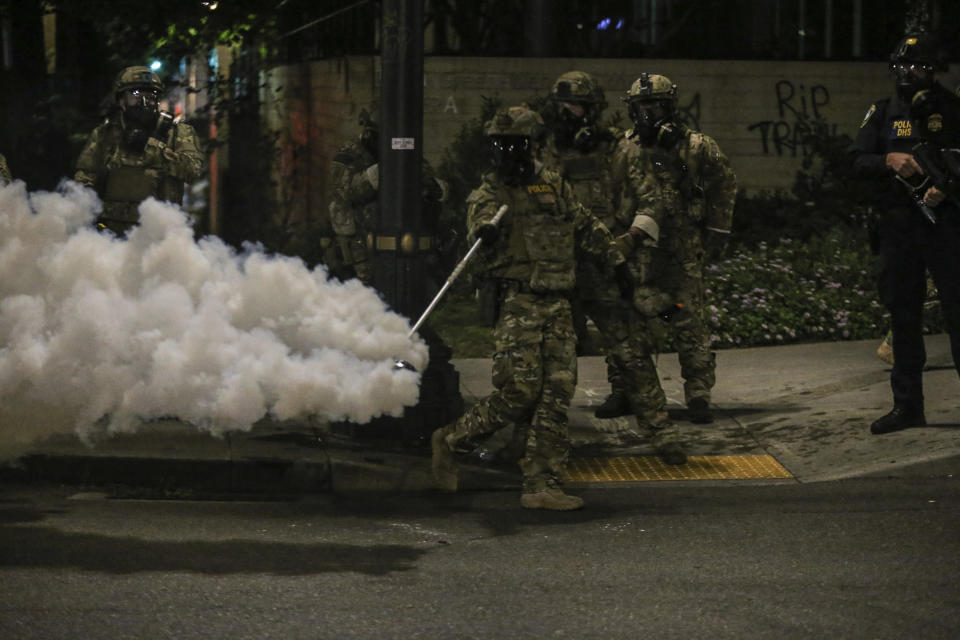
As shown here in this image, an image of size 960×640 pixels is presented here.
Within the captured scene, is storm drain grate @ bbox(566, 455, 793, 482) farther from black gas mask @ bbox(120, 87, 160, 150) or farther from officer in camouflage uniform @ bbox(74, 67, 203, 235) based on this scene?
black gas mask @ bbox(120, 87, 160, 150)

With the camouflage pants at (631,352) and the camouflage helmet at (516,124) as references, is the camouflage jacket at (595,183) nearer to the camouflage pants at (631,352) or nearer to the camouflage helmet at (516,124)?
the camouflage pants at (631,352)

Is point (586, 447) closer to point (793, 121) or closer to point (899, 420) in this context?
point (899, 420)

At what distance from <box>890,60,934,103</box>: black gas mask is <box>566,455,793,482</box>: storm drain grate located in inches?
83.1

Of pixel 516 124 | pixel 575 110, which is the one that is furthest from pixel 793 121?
pixel 516 124

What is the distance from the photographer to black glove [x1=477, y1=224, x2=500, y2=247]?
23.3 ft

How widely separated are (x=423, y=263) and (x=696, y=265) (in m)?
1.72

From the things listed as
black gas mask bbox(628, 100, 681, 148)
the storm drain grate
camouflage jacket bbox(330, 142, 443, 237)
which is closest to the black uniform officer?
the storm drain grate

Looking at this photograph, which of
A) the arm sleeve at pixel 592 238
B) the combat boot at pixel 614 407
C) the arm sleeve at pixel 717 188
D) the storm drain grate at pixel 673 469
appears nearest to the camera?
the arm sleeve at pixel 592 238

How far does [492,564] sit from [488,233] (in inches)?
67.6

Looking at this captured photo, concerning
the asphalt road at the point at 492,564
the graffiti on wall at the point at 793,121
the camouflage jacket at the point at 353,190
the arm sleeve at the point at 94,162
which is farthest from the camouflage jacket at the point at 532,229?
the graffiti on wall at the point at 793,121

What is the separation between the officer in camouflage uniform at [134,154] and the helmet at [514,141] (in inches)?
122

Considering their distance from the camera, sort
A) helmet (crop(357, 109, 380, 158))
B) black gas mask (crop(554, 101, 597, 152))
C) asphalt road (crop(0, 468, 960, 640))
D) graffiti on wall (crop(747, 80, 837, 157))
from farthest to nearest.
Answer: graffiti on wall (crop(747, 80, 837, 157)) → helmet (crop(357, 109, 380, 158)) → black gas mask (crop(554, 101, 597, 152)) → asphalt road (crop(0, 468, 960, 640))

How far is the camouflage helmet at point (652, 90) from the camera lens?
8.53 m

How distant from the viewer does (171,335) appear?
7117mm
